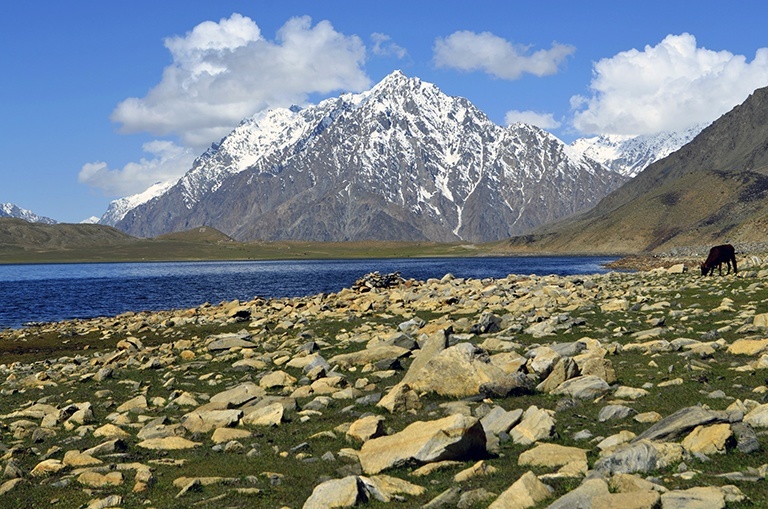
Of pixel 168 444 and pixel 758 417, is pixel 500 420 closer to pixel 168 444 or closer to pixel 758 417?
pixel 758 417

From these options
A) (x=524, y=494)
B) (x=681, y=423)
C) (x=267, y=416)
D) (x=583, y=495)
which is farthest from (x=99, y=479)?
(x=681, y=423)

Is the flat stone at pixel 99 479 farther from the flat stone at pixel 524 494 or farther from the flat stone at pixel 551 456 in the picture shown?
the flat stone at pixel 551 456

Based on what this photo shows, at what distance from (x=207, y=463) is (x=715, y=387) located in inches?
517

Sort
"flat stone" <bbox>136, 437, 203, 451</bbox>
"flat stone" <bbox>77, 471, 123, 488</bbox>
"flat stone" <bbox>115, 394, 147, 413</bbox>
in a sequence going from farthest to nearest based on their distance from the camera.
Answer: "flat stone" <bbox>115, 394, 147, 413</bbox>
"flat stone" <bbox>136, 437, 203, 451</bbox>
"flat stone" <bbox>77, 471, 123, 488</bbox>

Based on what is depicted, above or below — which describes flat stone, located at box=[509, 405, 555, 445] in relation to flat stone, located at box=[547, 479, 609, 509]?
below

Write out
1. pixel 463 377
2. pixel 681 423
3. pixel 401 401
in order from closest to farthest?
pixel 681 423, pixel 401 401, pixel 463 377

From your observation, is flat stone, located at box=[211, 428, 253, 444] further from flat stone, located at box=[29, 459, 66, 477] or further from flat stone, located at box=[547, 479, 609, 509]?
flat stone, located at box=[547, 479, 609, 509]

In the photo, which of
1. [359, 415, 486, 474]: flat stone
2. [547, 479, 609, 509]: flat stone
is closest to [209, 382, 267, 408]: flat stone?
[359, 415, 486, 474]: flat stone

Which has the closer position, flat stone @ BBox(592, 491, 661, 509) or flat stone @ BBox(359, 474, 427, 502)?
flat stone @ BBox(592, 491, 661, 509)

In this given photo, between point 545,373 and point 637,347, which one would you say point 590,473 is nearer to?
point 545,373

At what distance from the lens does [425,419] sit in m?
17.1

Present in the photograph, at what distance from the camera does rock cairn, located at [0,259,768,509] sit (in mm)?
11844

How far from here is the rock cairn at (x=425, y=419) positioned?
11844 mm

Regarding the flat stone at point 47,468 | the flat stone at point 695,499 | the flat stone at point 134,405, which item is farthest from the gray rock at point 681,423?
the flat stone at point 134,405
